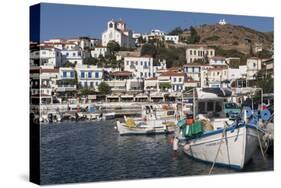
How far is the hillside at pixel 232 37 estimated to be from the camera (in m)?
12.9

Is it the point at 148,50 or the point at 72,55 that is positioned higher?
the point at 148,50

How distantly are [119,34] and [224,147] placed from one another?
2.79 m

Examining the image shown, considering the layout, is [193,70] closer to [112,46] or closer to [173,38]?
[173,38]

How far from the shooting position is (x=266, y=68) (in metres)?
13.4

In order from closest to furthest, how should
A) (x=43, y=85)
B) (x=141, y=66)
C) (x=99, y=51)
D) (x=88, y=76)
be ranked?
(x=43, y=85)
(x=88, y=76)
(x=99, y=51)
(x=141, y=66)

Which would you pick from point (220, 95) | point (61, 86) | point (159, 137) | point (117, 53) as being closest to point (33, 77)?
point (61, 86)

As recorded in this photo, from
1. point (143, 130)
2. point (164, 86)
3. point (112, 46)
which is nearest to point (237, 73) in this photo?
point (164, 86)

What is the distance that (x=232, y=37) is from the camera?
1318cm

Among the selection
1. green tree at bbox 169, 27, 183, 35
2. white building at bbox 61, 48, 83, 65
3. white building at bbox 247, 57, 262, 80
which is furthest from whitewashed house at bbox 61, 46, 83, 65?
white building at bbox 247, 57, 262, 80

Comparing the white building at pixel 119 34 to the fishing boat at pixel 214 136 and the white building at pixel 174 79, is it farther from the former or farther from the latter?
the fishing boat at pixel 214 136

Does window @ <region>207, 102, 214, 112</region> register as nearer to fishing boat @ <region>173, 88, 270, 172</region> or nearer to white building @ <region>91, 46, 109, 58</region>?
fishing boat @ <region>173, 88, 270, 172</region>

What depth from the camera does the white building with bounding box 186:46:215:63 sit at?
502 inches

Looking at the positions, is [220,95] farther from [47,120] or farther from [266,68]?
[47,120]

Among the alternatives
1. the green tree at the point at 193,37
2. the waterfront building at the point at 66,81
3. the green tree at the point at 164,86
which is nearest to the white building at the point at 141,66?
the green tree at the point at 164,86
